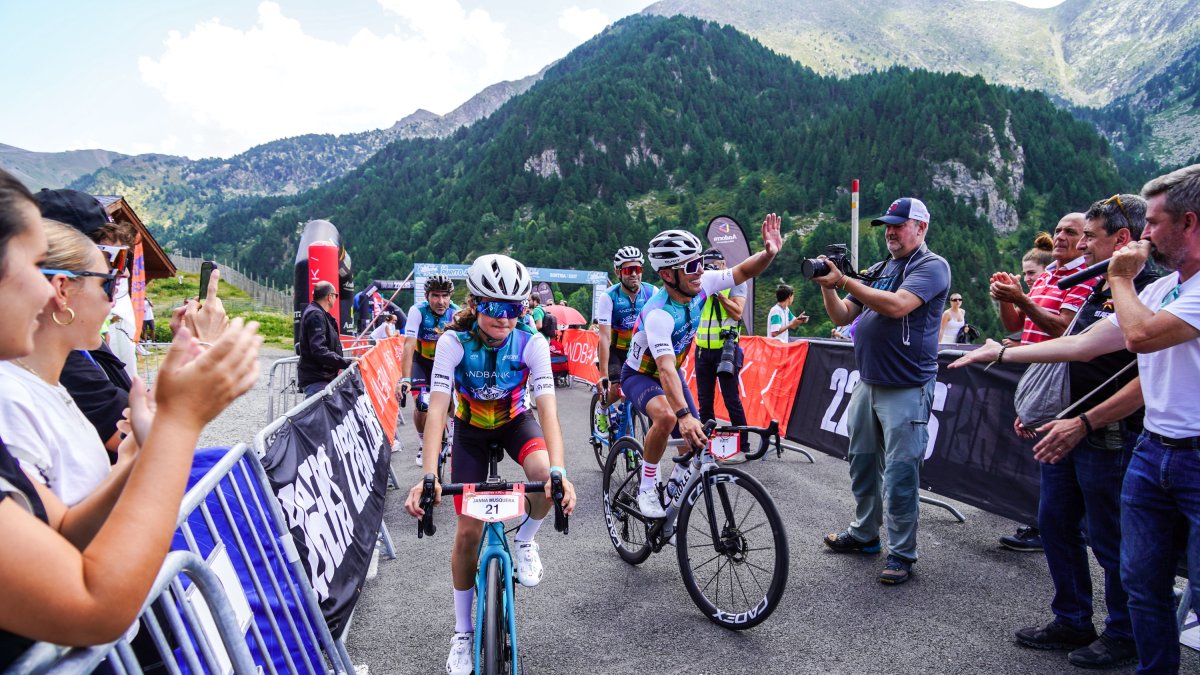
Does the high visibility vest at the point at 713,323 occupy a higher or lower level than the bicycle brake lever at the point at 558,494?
higher

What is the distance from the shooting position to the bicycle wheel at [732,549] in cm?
372

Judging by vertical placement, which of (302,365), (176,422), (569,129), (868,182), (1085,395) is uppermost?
(569,129)

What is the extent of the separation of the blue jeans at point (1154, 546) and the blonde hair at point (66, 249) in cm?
370

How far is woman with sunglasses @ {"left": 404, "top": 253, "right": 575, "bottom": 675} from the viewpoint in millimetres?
3412

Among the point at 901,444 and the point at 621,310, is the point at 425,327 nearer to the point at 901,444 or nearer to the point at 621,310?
the point at 621,310

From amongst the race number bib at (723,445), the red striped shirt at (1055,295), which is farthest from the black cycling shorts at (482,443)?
the red striped shirt at (1055,295)

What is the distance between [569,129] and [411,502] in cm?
14970

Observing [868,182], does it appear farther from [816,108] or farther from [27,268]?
[27,268]

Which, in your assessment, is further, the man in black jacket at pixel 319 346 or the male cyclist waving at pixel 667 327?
the man in black jacket at pixel 319 346

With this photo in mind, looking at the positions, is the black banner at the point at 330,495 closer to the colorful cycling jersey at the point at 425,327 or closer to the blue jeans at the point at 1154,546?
the colorful cycling jersey at the point at 425,327

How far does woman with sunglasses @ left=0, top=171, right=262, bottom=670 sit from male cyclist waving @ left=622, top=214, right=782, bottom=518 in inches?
124

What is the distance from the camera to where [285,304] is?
78125 mm

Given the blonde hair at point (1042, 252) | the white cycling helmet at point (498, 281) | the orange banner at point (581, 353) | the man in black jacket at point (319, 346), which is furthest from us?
the orange banner at point (581, 353)

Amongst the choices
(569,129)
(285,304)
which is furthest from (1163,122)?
(285,304)
